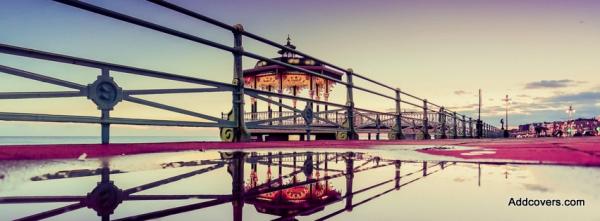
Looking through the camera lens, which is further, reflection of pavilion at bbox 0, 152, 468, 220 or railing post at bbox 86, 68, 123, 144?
railing post at bbox 86, 68, 123, 144

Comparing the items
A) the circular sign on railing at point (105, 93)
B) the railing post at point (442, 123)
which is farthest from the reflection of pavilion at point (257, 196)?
the railing post at point (442, 123)

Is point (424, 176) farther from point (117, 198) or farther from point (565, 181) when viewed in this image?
point (117, 198)

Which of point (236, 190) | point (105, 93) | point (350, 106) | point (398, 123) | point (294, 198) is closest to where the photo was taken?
point (294, 198)

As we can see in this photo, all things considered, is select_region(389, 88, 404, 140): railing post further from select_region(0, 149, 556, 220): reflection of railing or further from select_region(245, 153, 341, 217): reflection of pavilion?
select_region(245, 153, 341, 217): reflection of pavilion

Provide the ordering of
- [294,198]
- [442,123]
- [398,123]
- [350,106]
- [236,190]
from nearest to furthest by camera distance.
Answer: [294,198], [236,190], [350,106], [398,123], [442,123]

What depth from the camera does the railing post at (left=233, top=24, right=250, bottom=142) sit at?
4.21 meters

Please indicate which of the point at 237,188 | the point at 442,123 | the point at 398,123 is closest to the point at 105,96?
the point at 237,188

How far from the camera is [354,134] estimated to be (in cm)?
719

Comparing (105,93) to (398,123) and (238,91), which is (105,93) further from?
(398,123)

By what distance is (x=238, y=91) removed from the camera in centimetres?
429

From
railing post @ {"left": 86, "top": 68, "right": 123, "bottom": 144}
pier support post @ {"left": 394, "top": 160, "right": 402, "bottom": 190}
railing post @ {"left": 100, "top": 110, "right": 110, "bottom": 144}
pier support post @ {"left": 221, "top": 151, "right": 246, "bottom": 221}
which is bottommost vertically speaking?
pier support post @ {"left": 394, "top": 160, "right": 402, "bottom": 190}

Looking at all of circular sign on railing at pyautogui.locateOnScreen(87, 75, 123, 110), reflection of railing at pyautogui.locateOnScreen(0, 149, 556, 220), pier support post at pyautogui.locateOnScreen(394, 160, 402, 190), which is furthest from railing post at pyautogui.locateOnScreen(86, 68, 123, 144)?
pier support post at pyautogui.locateOnScreen(394, 160, 402, 190)

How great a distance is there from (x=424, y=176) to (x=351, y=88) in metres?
5.93

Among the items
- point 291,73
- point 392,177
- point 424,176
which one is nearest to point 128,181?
point 392,177
